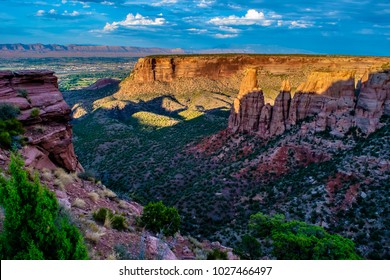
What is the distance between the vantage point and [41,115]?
23.6 m

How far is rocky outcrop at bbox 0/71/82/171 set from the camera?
73.3 ft

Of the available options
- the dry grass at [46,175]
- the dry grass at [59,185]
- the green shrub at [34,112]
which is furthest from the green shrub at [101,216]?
the green shrub at [34,112]

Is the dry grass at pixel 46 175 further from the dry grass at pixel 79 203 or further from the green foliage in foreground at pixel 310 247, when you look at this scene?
the green foliage in foreground at pixel 310 247

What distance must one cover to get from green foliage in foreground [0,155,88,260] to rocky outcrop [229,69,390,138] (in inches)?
1419

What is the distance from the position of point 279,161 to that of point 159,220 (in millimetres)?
25530

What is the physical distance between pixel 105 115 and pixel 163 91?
34442 mm

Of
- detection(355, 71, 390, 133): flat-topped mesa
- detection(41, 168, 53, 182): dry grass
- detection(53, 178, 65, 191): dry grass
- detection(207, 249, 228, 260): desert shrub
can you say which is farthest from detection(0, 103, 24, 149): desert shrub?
detection(355, 71, 390, 133): flat-topped mesa

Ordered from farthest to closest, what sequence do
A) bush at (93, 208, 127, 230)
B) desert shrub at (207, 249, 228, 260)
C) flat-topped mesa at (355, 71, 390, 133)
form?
flat-topped mesa at (355, 71, 390, 133)
bush at (93, 208, 127, 230)
desert shrub at (207, 249, 228, 260)

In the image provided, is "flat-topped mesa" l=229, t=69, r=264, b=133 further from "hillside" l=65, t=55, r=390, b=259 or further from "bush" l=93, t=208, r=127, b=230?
"bush" l=93, t=208, r=127, b=230

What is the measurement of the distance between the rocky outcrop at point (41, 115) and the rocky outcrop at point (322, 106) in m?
29.4

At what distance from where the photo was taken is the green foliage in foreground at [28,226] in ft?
30.7

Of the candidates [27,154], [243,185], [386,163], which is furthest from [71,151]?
[386,163]

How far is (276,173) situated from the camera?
133ft

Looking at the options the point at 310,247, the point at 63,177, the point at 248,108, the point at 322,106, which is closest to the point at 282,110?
the point at 322,106
